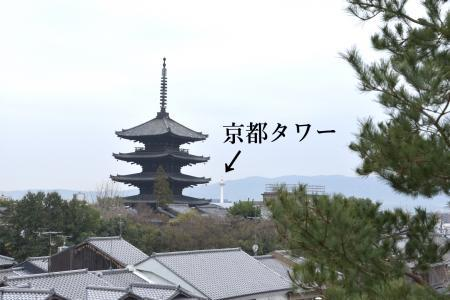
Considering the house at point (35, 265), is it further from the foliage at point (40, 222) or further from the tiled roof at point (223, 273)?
the tiled roof at point (223, 273)

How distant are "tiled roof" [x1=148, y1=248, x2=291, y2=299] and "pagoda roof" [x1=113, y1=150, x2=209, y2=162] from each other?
68.7ft

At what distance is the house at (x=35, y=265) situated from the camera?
21156mm

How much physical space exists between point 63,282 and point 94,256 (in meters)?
5.19

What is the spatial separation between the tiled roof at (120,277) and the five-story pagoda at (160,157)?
2248 centimetres

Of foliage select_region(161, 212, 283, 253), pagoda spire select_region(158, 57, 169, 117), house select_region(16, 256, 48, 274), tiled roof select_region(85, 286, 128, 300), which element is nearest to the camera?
tiled roof select_region(85, 286, 128, 300)

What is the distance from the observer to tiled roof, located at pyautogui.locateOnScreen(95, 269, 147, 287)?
17188mm

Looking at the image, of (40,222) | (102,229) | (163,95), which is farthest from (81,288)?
(163,95)

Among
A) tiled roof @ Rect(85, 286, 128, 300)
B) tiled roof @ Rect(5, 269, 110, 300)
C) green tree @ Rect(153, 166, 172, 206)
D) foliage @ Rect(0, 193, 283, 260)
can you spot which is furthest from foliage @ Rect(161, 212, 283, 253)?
tiled roof @ Rect(85, 286, 128, 300)

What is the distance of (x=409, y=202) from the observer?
627cm

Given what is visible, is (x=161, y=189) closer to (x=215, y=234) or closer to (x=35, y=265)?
(x=215, y=234)

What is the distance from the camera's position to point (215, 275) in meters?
18.7

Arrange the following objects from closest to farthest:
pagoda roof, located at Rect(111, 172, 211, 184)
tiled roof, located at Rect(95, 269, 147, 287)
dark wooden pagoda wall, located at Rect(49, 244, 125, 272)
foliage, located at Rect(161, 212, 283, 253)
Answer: tiled roof, located at Rect(95, 269, 147, 287)
dark wooden pagoda wall, located at Rect(49, 244, 125, 272)
foliage, located at Rect(161, 212, 283, 253)
pagoda roof, located at Rect(111, 172, 211, 184)

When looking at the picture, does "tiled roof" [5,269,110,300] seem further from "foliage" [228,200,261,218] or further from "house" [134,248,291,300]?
"foliage" [228,200,261,218]

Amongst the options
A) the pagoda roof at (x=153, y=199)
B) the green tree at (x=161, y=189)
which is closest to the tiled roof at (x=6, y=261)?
the green tree at (x=161, y=189)
